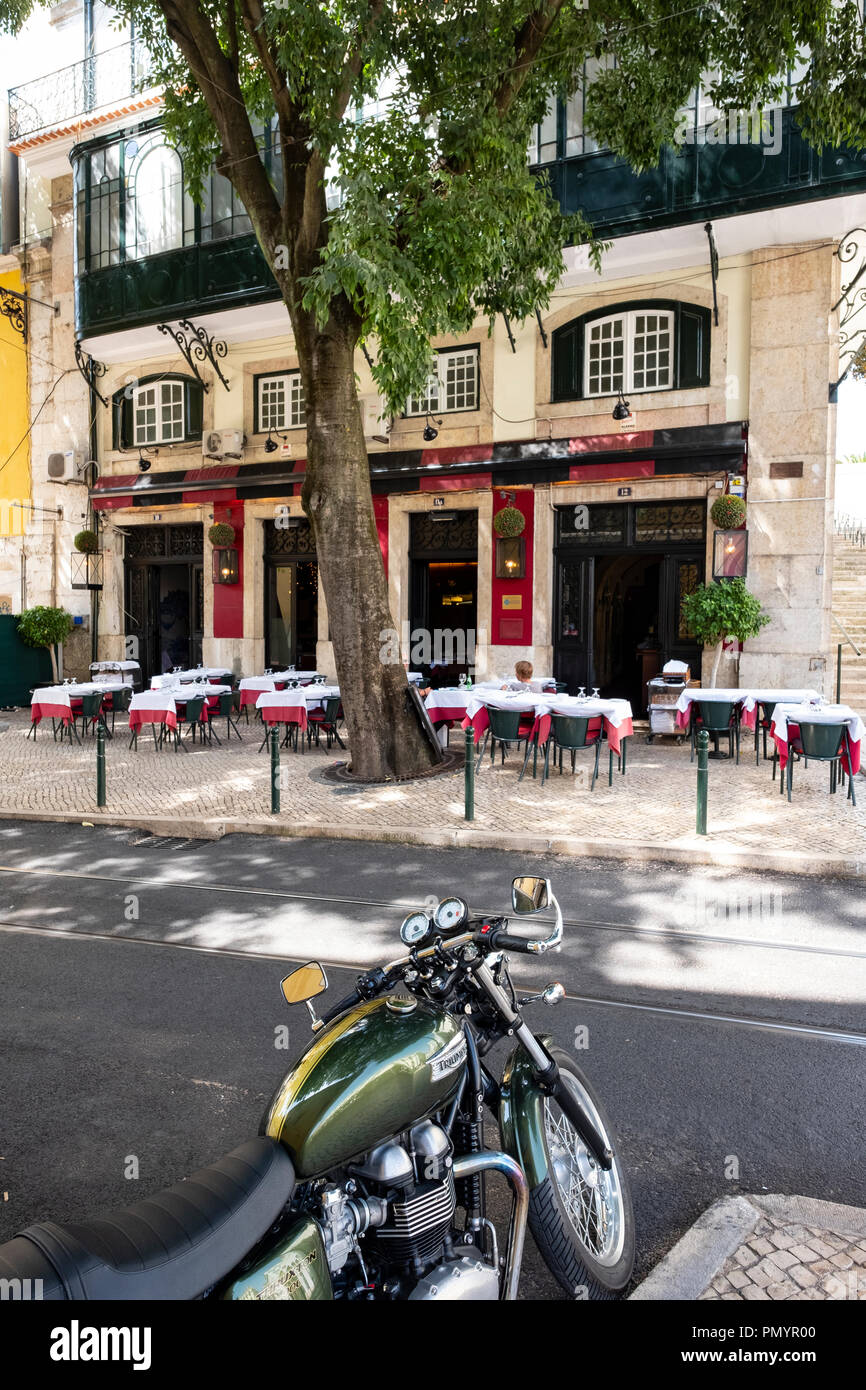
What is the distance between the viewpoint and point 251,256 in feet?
58.9

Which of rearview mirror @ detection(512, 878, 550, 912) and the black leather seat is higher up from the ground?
rearview mirror @ detection(512, 878, 550, 912)

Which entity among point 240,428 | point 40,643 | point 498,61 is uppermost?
point 498,61

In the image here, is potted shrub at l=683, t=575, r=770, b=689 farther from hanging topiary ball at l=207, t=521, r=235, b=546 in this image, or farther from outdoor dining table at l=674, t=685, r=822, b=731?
hanging topiary ball at l=207, t=521, r=235, b=546

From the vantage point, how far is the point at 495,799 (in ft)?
33.2

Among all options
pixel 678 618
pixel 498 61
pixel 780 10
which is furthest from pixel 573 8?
pixel 678 618

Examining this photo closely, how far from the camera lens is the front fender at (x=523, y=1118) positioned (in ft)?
7.99

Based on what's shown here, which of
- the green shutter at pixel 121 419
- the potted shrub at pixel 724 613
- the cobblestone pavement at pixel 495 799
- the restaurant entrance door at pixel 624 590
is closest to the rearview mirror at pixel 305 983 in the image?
the cobblestone pavement at pixel 495 799

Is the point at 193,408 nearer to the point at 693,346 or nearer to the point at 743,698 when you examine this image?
the point at 693,346

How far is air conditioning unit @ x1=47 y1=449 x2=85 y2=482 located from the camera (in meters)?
21.5

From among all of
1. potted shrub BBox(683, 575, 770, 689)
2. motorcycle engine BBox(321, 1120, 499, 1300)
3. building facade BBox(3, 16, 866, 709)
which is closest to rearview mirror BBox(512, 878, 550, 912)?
motorcycle engine BBox(321, 1120, 499, 1300)

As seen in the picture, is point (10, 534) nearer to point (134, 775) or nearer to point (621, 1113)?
point (134, 775)

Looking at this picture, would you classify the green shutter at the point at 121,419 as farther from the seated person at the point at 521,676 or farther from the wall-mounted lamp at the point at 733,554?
the wall-mounted lamp at the point at 733,554

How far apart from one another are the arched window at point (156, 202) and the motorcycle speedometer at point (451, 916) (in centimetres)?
2002

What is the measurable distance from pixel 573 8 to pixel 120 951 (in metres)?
10.8
